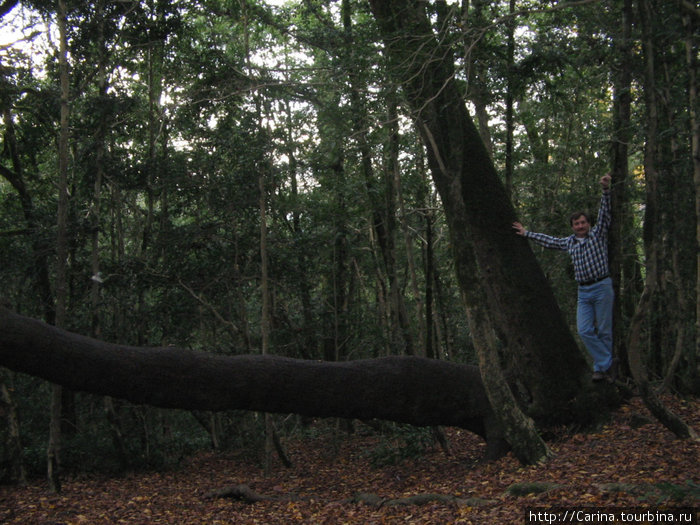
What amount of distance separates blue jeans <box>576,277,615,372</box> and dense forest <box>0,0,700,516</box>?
298mm

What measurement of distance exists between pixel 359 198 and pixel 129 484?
6370 millimetres

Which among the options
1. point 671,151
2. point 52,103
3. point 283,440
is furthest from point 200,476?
point 671,151

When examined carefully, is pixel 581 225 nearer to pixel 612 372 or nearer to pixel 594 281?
pixel 594 281

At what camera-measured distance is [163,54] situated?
11148 mm

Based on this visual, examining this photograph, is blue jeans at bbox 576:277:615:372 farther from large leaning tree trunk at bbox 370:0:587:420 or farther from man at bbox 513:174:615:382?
large leaning tree trunk at bbox 370:0:587:420

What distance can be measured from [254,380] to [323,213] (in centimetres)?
569

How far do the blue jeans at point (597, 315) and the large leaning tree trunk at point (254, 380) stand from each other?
208 centimetres

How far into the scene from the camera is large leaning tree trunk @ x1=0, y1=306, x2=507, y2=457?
625cm

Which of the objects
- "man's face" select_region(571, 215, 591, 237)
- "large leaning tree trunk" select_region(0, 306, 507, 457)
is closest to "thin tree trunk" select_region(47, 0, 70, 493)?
"large leaning tree trunk" select_region(0, 306, 507, 457)

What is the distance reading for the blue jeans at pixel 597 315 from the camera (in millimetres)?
5937

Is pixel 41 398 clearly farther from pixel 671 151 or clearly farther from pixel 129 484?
pixel 671 151

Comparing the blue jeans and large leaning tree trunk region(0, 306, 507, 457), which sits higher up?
the blue jeans

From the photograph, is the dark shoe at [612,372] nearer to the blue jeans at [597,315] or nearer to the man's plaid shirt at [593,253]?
the blue jeans at [597,315]

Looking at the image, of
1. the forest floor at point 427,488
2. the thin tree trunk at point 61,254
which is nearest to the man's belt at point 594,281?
the forest floor at point 427,488
